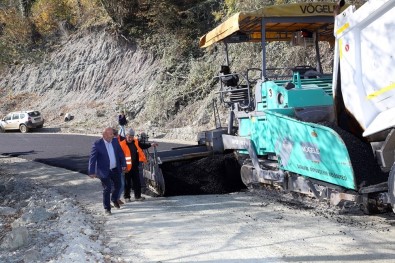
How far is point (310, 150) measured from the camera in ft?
19.7

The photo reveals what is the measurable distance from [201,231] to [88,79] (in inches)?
1140

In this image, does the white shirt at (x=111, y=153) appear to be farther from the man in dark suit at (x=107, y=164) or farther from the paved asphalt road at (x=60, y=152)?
the paved asphalt road at (x=60, y=152)

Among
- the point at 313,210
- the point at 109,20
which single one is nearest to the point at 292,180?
the point at 313,210

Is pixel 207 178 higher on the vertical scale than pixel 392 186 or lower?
lower

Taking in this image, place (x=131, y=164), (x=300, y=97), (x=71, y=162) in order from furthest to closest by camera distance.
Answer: (x=71, y=162) < (x=131, y=164) < (x=300, y=97)

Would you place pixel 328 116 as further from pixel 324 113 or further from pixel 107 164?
pixel 107 164

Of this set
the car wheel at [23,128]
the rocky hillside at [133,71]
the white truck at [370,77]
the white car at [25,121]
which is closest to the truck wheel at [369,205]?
the white truck at [370,77]

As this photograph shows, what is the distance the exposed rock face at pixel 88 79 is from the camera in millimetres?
29141

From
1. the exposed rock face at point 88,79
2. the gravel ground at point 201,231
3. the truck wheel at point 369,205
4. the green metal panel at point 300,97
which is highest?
the exposed rock face at point 88,79

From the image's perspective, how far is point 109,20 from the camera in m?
33.2

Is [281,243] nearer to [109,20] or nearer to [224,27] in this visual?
[224,27]

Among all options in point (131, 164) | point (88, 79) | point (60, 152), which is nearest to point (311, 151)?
point (131, 164)

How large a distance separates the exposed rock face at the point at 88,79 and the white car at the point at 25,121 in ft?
5.64

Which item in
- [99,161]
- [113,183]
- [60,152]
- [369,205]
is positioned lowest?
[369,205]
